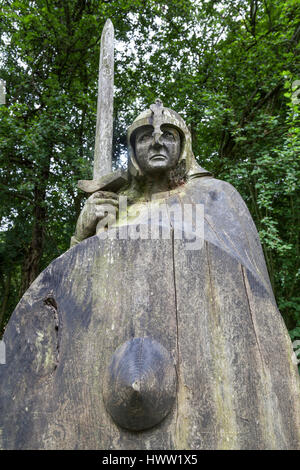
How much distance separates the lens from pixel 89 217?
2445 mm

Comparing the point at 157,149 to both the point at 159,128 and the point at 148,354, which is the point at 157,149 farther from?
the point at 148,354

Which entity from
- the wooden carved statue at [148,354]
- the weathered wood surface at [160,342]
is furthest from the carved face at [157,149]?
the weathered wood surface at [160,342]

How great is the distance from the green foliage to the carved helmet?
10.9ft

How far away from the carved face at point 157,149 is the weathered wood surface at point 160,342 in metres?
1.03

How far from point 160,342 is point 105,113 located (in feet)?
9.36

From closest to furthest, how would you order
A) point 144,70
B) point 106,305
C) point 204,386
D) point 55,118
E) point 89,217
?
point 204,386 → point 106,305 → point 89,217 → point 55,118 → point 144,70

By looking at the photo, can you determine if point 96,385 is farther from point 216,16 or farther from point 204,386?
point 216,16

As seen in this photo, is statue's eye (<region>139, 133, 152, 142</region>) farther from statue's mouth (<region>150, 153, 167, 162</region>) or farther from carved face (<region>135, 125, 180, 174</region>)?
statue's mouth (<region>150, 153, 167, 162</region>)

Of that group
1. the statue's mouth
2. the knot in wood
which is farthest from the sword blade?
the knot in wood

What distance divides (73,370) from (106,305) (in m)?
0.25

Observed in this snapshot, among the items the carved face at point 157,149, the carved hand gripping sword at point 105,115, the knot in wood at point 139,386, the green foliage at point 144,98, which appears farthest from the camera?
the green foliage at point 144,98

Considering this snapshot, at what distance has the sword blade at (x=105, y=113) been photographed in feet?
11.6

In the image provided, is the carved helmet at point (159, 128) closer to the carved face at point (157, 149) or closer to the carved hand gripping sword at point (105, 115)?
the carved face at point (157, 149)

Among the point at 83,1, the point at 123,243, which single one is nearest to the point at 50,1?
the point at 83,1
